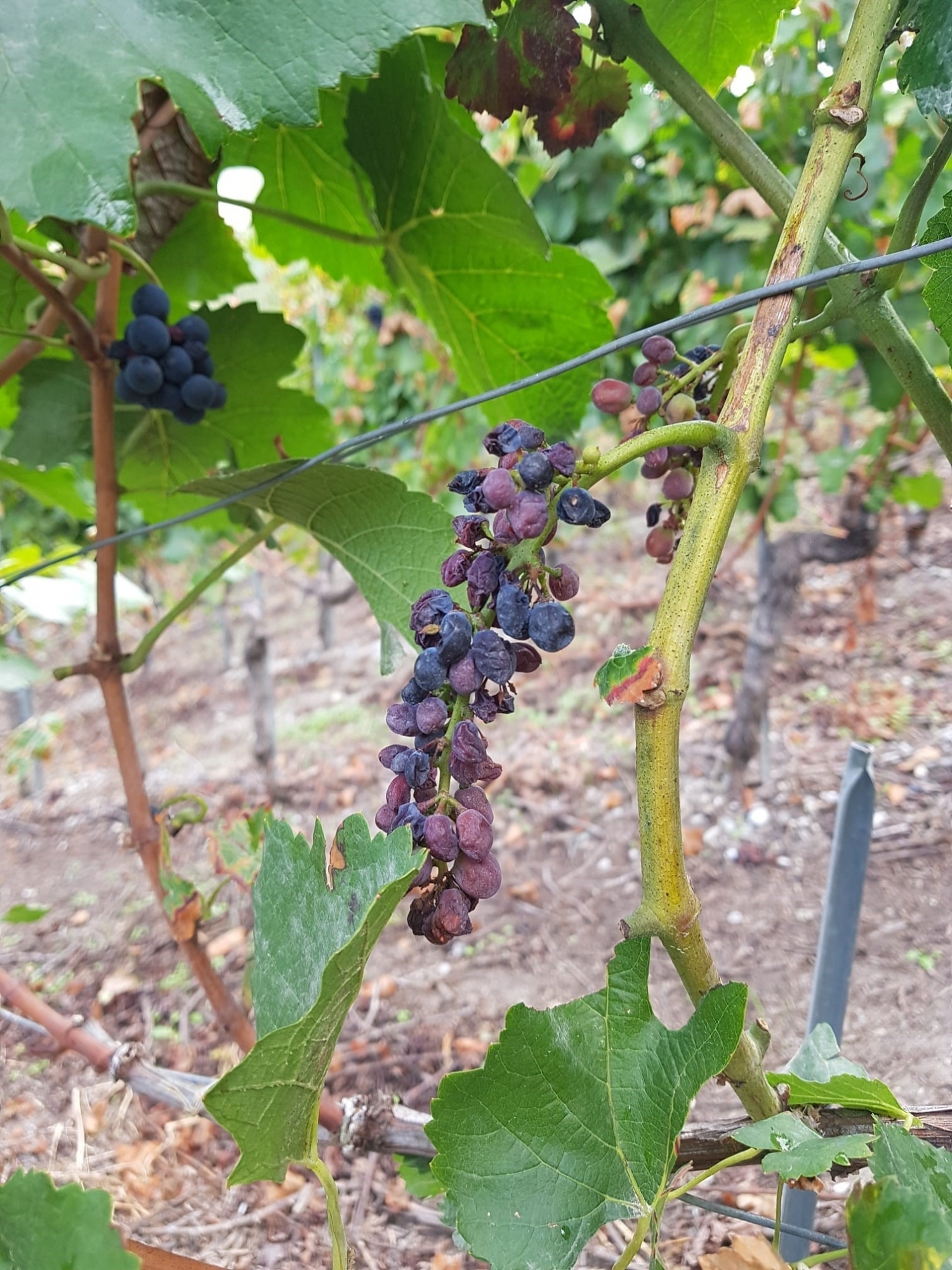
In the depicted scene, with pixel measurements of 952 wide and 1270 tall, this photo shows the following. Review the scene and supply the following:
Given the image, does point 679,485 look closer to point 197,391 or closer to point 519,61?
point 519,61

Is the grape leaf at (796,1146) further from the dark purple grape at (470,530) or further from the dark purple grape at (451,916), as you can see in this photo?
the dark purple grape at (470,530)

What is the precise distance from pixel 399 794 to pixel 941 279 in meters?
0.45

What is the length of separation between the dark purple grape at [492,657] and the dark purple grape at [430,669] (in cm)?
2

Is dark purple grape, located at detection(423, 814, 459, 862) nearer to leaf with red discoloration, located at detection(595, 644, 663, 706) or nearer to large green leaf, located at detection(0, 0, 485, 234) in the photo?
leaf with red discoloration, located at detection(595, 644, 663, 706)

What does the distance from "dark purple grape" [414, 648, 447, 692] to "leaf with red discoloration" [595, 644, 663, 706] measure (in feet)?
0.35

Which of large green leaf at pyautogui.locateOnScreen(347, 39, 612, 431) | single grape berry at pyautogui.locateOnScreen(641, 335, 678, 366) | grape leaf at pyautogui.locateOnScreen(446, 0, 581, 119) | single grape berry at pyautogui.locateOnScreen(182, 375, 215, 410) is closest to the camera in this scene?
single grape berry at pyautogui.locateOnScreen(641, 335, 678, 366)

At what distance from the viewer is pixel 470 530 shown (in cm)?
46

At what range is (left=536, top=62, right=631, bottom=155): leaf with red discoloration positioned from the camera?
770 millimetres

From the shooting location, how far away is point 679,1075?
464 millimetres

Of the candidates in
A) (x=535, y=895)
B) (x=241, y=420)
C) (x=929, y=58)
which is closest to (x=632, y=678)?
(x=929, y=58)

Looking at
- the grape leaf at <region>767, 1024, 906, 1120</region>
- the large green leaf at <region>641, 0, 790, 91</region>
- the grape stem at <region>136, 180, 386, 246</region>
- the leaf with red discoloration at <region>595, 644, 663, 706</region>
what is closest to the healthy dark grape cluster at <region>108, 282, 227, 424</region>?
the grape stem at <region>136, 180, 386, 246</region>

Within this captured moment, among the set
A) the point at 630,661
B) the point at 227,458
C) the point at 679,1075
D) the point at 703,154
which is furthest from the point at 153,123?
the point at 703,154

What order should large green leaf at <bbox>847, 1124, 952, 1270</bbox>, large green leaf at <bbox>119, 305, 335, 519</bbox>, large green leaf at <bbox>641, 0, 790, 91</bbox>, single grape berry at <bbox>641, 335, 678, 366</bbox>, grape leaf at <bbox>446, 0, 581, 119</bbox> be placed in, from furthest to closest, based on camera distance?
large green leaf at <bbox>119, 305, 335, 519</bbox> < large green leaf at <bbox>641, 0, 790, 91</bbox> < grape leaf at <bbox>446, 0, 581, 119</bbox> < single grape berry at <bbox>641, 335, 678, 366</bbox> < large green leaf at <bbox>847, 1124, 952, 1270</bbox>

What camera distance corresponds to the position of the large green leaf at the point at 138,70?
1.83 feet
